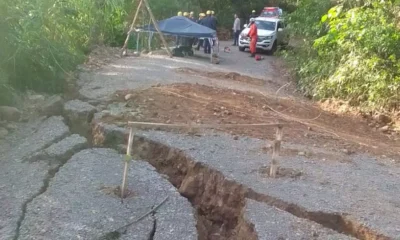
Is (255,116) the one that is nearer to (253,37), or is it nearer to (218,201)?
(218,201)

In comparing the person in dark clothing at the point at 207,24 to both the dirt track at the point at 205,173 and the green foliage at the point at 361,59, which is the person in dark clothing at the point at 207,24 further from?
the dirt track at the point at 205,173

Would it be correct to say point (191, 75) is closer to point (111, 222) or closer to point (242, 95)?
point (242, 95)

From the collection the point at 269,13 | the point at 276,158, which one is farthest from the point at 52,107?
the point at 269,13

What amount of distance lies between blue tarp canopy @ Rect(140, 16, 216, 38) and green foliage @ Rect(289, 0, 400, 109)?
363 cm

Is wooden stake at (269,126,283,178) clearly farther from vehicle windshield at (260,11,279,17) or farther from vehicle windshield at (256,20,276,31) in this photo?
vehicle windshield at (260,11,279,17)

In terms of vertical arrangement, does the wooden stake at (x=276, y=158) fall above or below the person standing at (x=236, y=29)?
above

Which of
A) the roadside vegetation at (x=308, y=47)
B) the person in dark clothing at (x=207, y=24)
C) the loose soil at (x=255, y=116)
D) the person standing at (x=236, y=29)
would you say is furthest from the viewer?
the person standing at (x=236, y=29)

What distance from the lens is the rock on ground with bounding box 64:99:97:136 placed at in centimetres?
751

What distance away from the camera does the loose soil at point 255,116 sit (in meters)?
8.10

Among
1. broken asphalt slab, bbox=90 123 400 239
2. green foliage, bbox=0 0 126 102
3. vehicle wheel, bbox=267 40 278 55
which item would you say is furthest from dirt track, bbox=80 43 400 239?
vehicle wheel, bbox=267 40 278 55

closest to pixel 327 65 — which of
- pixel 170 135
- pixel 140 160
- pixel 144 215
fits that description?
pixel 170 135

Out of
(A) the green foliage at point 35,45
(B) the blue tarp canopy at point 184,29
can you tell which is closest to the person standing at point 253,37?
(B) the blue tarp canopy at point 184,29

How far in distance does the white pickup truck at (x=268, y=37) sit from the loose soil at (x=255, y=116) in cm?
1126

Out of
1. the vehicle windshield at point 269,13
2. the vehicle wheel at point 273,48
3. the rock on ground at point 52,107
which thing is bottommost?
the vehicle wheel at point 273,48
